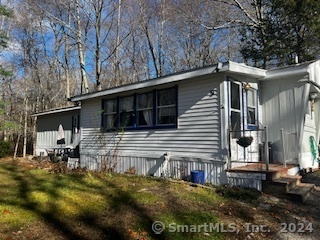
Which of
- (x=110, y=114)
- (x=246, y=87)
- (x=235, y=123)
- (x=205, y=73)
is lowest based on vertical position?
(x=235, y=123)

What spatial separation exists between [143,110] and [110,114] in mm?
1902

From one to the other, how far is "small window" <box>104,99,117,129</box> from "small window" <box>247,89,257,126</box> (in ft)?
16.4

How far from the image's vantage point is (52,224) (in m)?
4.02

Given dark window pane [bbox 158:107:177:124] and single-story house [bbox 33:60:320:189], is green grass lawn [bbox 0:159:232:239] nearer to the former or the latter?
Answer: single-story house [bbox 33:60:320:189]

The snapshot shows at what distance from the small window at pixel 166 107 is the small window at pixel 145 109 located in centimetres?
35

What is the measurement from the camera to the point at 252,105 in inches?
335

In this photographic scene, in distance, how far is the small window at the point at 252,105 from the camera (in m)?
8.33

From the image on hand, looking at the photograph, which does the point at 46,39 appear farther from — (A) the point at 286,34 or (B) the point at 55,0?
(A) the point at 286,34

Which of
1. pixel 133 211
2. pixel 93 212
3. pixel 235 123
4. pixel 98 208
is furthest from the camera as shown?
pixel 235 123

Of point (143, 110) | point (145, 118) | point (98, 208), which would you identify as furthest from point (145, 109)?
point (98, 208)

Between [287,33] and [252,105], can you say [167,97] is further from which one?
[287,33]

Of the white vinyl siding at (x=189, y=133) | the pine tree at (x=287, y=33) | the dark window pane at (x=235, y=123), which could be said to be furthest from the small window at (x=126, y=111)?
the pine tree at (x=287, y=33)

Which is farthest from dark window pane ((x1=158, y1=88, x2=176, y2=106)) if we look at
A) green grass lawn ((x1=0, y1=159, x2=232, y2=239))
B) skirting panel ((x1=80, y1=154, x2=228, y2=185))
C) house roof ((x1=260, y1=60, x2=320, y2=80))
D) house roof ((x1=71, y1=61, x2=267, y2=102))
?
house roof ((x1=260, y1=60, x2=320, y2=80))

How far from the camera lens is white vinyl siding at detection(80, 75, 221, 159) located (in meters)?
7.49
